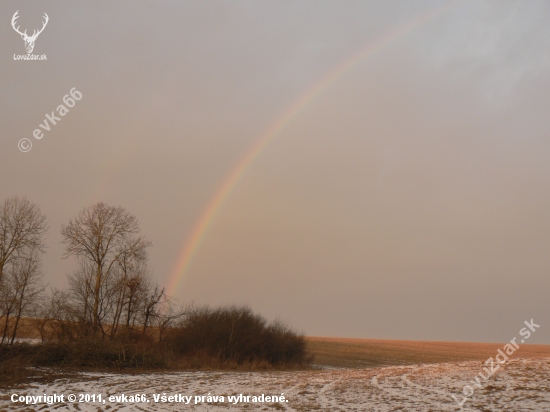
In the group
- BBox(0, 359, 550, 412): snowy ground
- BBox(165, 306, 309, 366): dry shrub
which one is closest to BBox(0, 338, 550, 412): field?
BBox(0, 359, 550, 412): snowy ground

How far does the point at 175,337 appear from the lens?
45.0 metres

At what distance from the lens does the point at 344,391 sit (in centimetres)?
1753

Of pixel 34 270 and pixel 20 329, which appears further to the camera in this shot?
pixel 34 270

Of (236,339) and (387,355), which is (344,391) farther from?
(387,355)

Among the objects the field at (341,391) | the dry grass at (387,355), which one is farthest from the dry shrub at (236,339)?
the field at (341,391)

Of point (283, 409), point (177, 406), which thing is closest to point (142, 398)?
point (177, 406)

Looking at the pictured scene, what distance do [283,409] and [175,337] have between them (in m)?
33.1

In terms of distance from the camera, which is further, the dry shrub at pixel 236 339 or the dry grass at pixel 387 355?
the dry grass at pixel 387 355

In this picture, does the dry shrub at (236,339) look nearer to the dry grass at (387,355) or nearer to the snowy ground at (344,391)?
the dry grass at (387,355)

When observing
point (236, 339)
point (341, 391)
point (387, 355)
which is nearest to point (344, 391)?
point (341, 391)

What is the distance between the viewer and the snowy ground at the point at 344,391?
45.7 ft

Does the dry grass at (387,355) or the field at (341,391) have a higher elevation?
the field at (341,391)

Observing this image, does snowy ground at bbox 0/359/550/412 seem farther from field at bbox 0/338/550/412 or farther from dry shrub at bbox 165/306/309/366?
dry shrub at bbox 165/306/309/366

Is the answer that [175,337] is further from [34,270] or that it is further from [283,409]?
[283,409]
